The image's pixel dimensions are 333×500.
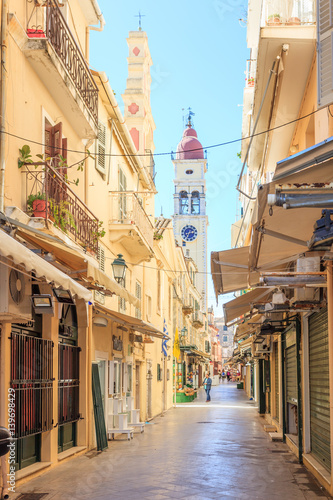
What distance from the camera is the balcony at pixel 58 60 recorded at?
35.2 ft

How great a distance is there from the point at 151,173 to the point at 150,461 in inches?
616

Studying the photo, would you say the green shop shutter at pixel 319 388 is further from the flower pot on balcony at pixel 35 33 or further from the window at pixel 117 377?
the window at pixel 117 377

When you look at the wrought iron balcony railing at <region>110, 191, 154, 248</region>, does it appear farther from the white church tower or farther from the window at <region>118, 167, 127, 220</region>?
the white church tower

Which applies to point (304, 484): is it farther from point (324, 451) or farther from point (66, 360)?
point (66, 360)

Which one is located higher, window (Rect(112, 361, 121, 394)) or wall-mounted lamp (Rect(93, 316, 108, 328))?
wall-mounted lamp (Rect(93, 316, 108, 328))

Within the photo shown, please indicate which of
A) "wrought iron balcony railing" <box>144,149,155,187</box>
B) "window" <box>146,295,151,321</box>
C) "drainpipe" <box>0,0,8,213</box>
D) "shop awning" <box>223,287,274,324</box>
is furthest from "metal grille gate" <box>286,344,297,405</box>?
"wrought iron balcony railing" <box>144,149,155,187</box>

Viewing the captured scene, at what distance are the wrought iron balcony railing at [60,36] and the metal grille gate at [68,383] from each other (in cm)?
512

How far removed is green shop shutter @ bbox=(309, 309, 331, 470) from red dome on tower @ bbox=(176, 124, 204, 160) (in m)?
73.9

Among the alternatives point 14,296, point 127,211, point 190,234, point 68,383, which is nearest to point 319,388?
point 14,296

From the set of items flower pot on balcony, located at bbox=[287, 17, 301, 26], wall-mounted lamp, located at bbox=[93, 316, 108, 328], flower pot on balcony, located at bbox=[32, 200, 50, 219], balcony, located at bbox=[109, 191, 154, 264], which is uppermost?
flower pot on balcony, located at bbox=[287, 17, 301, 26]

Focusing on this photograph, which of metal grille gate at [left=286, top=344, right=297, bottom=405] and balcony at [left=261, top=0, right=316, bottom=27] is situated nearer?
balcony at [left=261, top=0, right=316, bottom=27]

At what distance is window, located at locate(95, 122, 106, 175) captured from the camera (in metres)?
17.2

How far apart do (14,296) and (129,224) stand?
9.56 metres

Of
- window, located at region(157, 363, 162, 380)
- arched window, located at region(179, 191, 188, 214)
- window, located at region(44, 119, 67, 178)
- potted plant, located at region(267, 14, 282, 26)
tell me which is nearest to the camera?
potted plant, located at region(267, 14, 282, 26)
